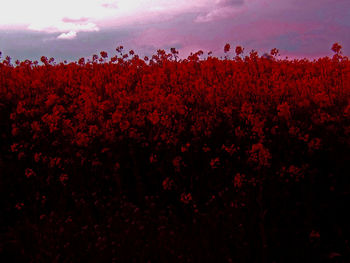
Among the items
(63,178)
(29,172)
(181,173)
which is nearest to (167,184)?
(181,173)

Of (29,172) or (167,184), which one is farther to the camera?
(29,172)

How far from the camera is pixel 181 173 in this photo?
5492 mm

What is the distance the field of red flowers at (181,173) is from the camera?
15.0ft

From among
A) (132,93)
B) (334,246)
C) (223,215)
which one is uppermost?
(132,93)

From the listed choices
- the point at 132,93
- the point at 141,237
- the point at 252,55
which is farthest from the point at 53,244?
the point at 252,55

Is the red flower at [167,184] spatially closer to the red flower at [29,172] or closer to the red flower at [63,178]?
the red flower at [63,178]

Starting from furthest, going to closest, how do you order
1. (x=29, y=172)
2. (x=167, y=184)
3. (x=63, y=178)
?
(x=29, y=172) < (x=63, y=178) < (x=167, y=184)

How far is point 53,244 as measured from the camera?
4844 millimetres

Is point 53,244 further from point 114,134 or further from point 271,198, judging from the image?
point 271,198

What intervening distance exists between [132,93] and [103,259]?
10.0 feet

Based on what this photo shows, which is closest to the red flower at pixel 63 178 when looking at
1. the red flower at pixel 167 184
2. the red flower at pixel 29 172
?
the red flower at pixel 29 172

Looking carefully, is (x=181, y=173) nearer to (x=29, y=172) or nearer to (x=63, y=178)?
(x=63, y=178)

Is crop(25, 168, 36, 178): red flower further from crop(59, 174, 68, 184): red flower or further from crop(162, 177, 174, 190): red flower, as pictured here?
crop(162, 177, 174, 190): red flower

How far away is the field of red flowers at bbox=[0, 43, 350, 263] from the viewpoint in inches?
180
